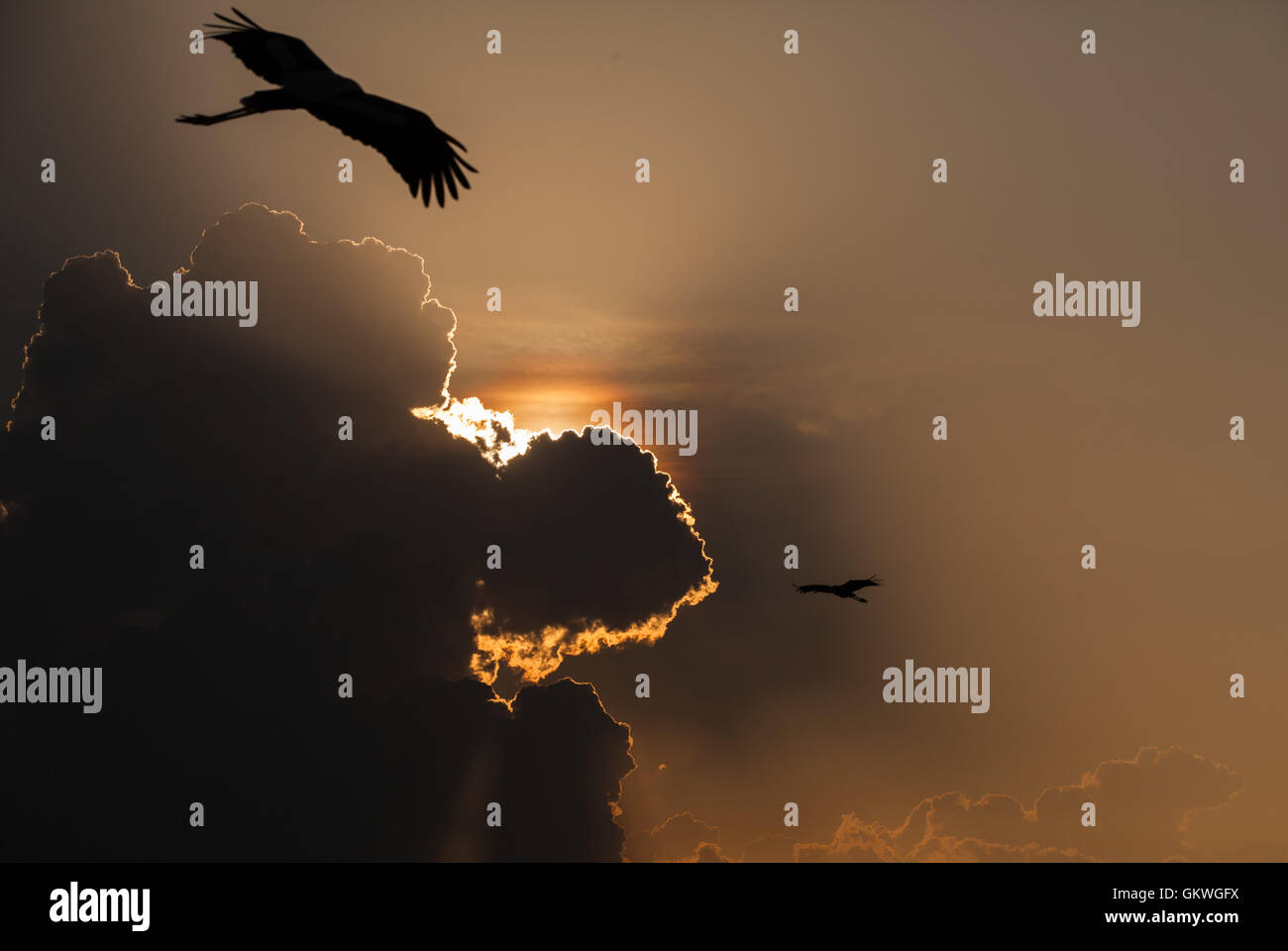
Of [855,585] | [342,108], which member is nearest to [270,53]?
[342,108]

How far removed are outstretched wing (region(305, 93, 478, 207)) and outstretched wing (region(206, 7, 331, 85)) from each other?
1.90ft

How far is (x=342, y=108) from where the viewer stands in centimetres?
1325

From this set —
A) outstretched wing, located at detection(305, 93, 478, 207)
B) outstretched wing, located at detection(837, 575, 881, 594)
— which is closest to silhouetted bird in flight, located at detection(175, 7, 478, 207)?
outstretched wing, located at detection(305, 93, 478, 207)

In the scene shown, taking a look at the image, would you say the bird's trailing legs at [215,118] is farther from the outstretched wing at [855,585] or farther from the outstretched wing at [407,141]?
the outstretched wing at [855,585]

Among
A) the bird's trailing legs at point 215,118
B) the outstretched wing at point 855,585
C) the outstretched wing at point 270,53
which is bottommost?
the outstretched wing at point 855,585

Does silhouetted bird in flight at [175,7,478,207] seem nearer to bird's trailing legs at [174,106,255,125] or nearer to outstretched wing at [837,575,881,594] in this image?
bird's trailing legs at [174,106,255,125]

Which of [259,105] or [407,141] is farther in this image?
[407,141]

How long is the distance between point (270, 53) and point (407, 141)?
6.89 feet

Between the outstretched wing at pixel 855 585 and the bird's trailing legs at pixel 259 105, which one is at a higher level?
the bird's trailing legs at pixel 259 105

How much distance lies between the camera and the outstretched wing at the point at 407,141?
43.3 feet

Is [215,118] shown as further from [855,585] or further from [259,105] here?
[855,585]

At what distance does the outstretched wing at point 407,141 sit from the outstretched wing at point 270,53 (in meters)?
0.58

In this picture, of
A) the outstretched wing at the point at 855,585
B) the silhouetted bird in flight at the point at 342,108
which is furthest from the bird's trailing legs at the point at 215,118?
the outstretched wing at the point at 855,585
